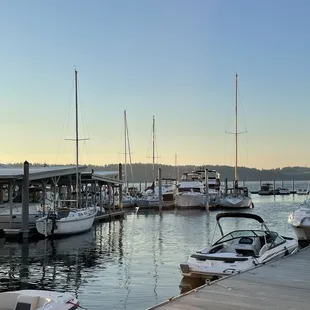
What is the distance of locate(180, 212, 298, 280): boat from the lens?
545 inches

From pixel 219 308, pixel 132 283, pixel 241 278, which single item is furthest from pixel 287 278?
pixel 132 283

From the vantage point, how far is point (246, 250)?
616 inches

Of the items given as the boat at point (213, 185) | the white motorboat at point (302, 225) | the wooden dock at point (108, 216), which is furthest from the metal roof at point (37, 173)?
the boat at point (213, 185)

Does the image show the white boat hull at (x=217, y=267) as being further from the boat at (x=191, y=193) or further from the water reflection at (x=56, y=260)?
the boat at (x=191, y=193)

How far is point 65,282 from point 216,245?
17.5 feet

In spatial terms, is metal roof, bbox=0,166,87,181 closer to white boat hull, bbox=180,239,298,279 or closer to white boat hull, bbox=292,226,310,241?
white boat hull, bbox=292,226,310,241

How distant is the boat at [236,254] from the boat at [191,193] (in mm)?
40077

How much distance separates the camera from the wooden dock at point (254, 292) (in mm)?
8898

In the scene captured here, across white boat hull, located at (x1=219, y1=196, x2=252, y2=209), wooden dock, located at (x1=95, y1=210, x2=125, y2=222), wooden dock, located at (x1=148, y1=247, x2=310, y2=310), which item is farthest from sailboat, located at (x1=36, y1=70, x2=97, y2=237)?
white boat hull, located at (x1=219, y1=196, x2=252, y2=209)

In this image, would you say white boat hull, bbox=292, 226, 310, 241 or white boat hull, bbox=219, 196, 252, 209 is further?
white boat hull, bbox=219, 196, 252, 209

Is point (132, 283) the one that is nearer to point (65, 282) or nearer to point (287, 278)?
point (65, 282)

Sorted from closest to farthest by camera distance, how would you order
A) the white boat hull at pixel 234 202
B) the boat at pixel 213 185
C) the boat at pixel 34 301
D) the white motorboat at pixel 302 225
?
the boat at pixel 34 301 → the white motorboat at pixel 302 225 → the white boat hull at pixel 234 202 → the boat at pixel 213 185

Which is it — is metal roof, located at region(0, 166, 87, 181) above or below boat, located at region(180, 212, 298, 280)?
above

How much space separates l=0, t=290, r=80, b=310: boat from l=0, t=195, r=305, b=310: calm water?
3.91 metres
